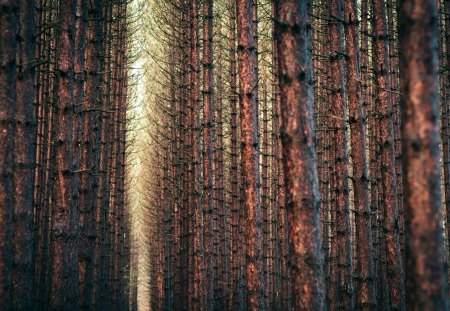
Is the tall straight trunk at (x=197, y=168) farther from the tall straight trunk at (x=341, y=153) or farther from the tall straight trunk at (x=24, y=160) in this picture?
the tall straight trunk at (x=24, y=160)

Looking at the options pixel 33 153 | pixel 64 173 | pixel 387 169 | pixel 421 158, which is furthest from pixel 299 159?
pixel 64 173

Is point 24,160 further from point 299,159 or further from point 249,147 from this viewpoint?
point 299,159

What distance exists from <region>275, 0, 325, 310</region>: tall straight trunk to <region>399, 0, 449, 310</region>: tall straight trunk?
1.08m

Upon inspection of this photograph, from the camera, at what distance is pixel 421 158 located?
10.8ft

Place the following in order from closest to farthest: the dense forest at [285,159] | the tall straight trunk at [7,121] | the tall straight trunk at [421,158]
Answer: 1. the tall straight trunk at [421,158]
2. the dense forest at [285,159]
3. the tall straight trunk at [7,121]

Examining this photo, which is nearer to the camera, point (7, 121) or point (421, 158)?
point (421, 158)

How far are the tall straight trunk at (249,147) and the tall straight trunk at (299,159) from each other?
2.79m

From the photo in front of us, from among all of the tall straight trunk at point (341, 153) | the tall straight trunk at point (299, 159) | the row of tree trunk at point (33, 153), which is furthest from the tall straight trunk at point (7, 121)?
the tall straight trunk at point (341, 153)

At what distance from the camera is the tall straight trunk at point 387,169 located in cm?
744

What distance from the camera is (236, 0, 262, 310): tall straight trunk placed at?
24.0 feet

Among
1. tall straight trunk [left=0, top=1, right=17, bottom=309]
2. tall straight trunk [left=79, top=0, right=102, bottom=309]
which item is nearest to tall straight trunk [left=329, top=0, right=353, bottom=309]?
tall straight trunk [left=79, top=0, right=102, bottom=309]

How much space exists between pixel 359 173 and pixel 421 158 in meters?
3.74

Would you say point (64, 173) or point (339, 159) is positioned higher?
point (339, 159)

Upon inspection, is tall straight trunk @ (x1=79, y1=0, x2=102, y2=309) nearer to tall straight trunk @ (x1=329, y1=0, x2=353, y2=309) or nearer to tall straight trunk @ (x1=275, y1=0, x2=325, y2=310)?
tall straight trunk @ (x1=329, y1=0, x2=353, y2=309)
